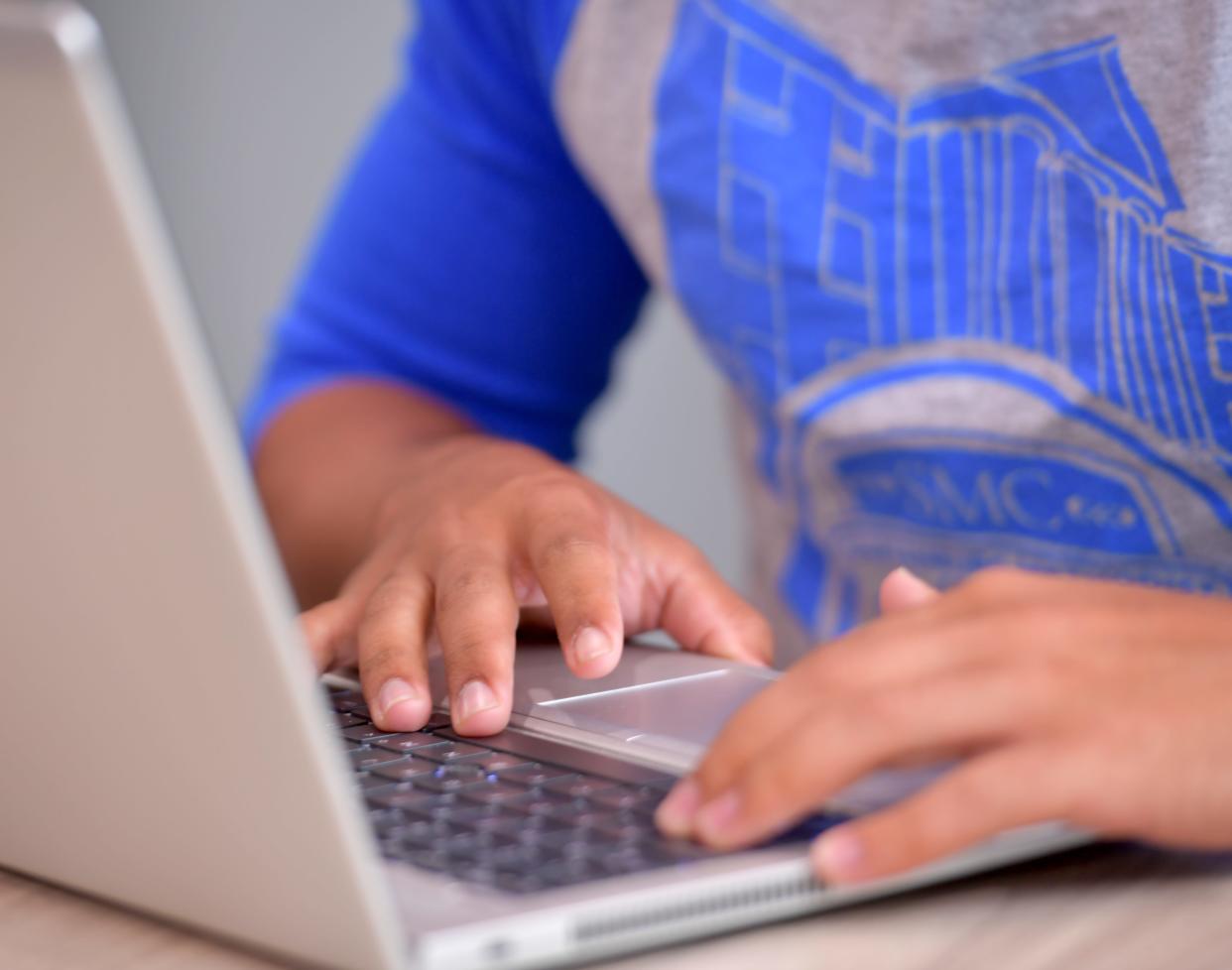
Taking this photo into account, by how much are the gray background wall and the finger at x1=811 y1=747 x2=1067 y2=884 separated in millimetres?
1453

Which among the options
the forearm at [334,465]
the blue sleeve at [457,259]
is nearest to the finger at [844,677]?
the forearm at [334,465]

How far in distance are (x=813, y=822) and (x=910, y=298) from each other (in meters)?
0.36

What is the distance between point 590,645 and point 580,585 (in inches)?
1.3

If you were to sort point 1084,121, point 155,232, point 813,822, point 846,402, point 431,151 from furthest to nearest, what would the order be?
point 431,151 → point 846,402 → point 1084,121 → point 813,822 → point 155,232

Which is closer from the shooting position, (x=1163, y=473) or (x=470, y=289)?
(x=1163, y=473)

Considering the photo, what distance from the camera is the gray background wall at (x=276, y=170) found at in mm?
1860

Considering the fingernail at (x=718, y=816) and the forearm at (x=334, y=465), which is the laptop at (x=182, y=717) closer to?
the fingernail at (x=718, y=816)

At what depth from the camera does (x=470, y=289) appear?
922 mm

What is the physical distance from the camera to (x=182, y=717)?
30 centimetres

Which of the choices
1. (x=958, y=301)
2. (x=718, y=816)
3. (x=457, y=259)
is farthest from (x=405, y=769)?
(x=457, y=259)

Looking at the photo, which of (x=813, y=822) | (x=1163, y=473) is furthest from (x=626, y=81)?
(x=813, y=822)

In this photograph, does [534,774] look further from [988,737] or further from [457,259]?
[457,259]

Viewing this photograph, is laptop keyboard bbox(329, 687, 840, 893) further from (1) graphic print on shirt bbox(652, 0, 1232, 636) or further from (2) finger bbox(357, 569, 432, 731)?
(1) graphic print on shirt bbox(652, 0, 1232, 636)

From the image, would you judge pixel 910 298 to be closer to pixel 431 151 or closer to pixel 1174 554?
pixel 1174 554
